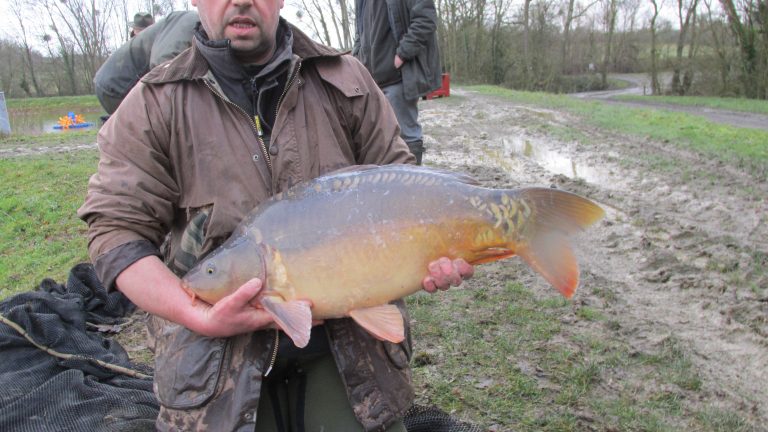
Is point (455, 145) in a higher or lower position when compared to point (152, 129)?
lower

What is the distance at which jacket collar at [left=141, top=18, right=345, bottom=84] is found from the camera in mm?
2131

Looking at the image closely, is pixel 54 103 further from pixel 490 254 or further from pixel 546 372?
pixel 490 254

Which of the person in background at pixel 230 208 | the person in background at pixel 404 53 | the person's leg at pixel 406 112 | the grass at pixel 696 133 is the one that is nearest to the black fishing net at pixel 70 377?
the person in background at pixel 230 208

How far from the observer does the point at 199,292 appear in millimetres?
1973

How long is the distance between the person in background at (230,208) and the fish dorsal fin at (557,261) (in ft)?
0.82

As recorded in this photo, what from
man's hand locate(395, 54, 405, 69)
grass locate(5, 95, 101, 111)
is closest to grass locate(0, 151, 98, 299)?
man's hand locate(395, 54, 405, 69)

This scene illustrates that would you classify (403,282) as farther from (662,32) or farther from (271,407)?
(662,32)

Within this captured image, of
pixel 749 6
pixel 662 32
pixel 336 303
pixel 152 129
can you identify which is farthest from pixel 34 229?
pixel 662 32

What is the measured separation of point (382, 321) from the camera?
198cm

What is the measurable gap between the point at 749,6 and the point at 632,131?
1389cm

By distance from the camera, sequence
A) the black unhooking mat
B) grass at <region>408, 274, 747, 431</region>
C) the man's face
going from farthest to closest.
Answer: grass at <region>408, 274, 747, 431</region> → the black unhooking mat → the man's face

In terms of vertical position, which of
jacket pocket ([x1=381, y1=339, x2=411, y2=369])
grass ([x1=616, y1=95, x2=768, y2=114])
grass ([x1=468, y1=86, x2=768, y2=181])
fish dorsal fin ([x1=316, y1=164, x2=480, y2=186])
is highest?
fish dorsal fin ([x1=316, y1=164, x2=480, y2=186])

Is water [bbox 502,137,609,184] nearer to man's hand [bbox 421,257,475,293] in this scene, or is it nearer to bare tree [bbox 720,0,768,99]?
man's hand [bbox 421,257,475,293]

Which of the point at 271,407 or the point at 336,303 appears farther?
the point at 271,407
